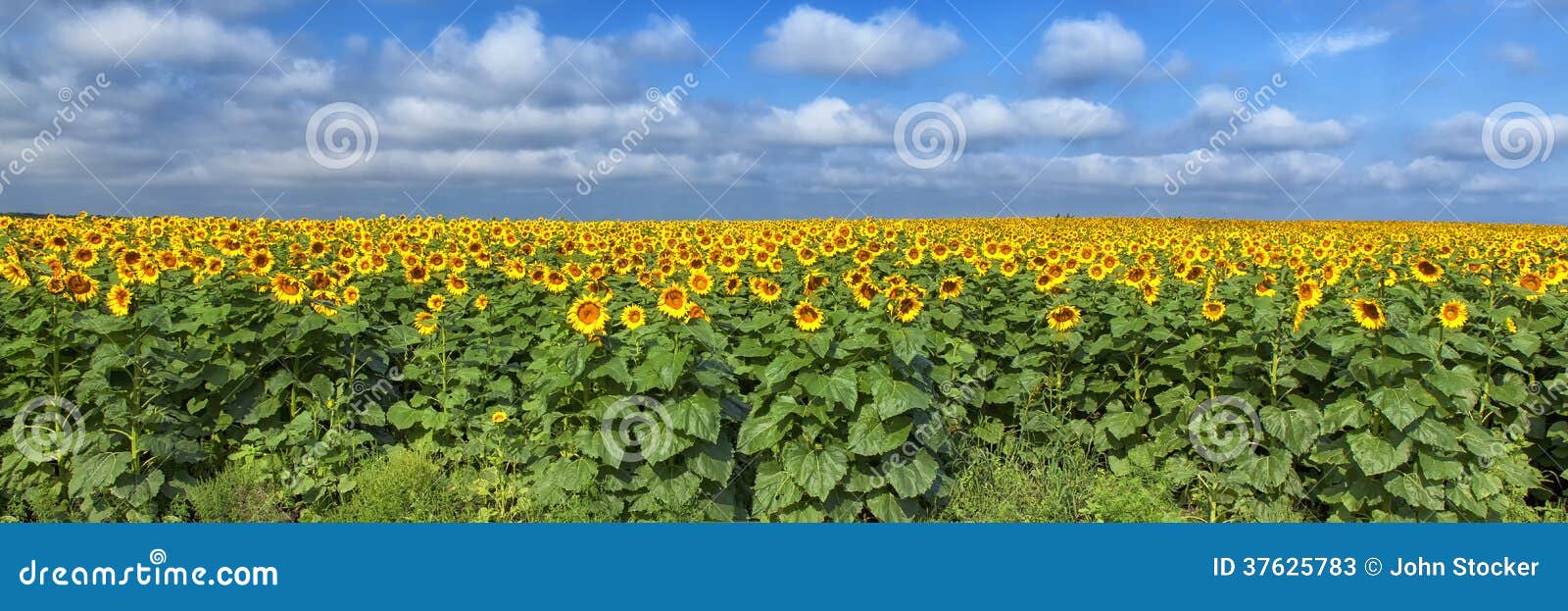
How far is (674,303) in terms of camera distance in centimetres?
580

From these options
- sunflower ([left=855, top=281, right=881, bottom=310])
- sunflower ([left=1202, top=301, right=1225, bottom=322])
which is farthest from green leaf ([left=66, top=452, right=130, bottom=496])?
sunflower ([left=1202, top=301, right=1225, bottom=322])

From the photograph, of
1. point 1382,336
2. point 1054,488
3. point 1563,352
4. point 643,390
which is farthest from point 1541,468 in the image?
point 643,390

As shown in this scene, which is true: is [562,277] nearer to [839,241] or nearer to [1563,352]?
[839,241]

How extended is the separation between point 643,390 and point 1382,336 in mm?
4809

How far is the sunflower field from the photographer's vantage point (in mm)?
5762

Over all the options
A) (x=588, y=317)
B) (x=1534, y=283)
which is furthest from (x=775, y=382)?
(x=1534, y=283)

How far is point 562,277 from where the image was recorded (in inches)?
353

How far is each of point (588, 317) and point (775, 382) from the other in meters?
1.25

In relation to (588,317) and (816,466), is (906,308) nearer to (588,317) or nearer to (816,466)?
(816,466)

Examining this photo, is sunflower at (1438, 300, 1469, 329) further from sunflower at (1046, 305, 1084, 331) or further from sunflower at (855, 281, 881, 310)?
sunflower at (855, 281, 881, 310)

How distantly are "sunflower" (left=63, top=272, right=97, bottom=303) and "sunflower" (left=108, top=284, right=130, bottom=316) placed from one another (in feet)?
0.44

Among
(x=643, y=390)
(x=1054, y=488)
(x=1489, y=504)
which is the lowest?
(x=1489, y=504)

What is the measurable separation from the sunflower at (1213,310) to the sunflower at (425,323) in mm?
6495

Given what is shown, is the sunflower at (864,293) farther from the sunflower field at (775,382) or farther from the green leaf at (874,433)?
the green leaf at (874,433)
